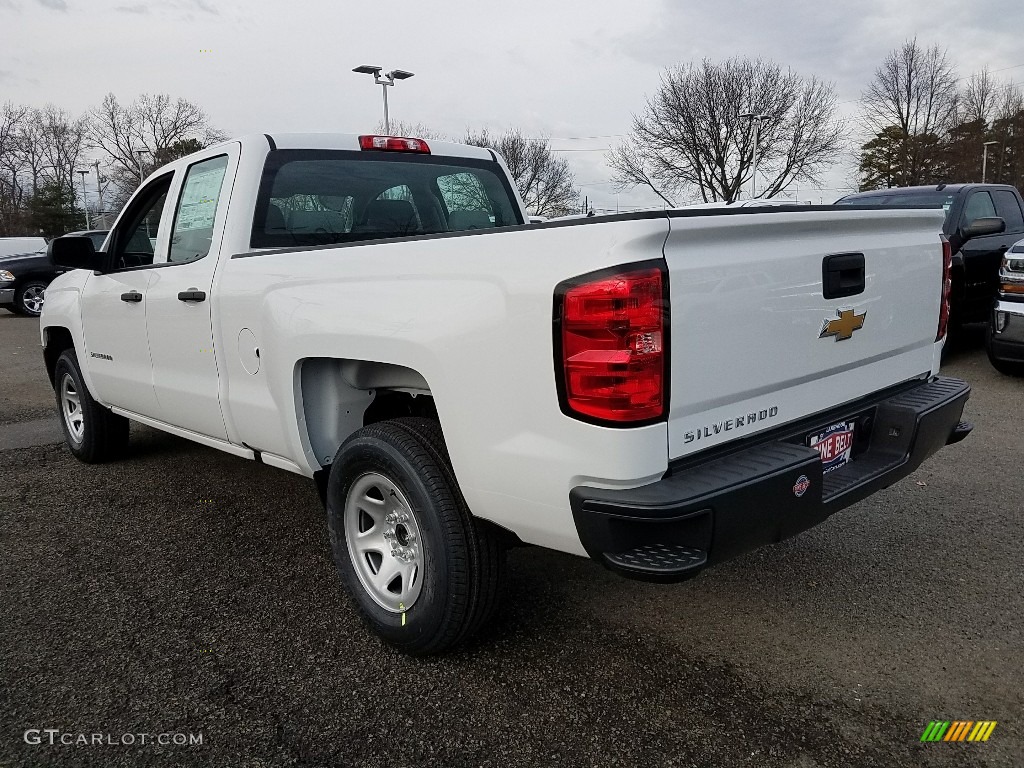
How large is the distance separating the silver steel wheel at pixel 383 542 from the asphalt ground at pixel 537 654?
22 centimetres

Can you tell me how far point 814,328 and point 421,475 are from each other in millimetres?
1308

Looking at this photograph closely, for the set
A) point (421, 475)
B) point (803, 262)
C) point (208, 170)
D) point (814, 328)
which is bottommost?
point (421, 475)

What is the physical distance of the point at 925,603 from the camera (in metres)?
3.12

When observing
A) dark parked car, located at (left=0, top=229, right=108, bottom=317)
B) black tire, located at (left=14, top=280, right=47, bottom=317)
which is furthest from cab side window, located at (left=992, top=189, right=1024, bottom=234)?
black tire, located at (left=14, top=280, right=47, bottom=317)

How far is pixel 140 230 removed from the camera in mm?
4480

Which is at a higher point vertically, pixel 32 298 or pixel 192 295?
pixel 192 295

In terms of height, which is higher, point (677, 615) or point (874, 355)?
point (874, 355)

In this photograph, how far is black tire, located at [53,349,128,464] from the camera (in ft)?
16.9

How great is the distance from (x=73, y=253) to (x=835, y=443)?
3.84 metres

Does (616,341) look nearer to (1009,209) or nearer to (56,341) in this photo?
(56,341)

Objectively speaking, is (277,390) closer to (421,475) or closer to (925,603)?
(421,475)

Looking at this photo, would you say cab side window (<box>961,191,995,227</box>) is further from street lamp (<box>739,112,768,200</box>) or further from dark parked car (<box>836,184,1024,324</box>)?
street lamp (<box>739,112,768,200</box>)

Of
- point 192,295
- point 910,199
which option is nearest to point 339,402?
point 192,295

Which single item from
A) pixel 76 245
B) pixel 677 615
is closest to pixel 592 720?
pixel 677 615
